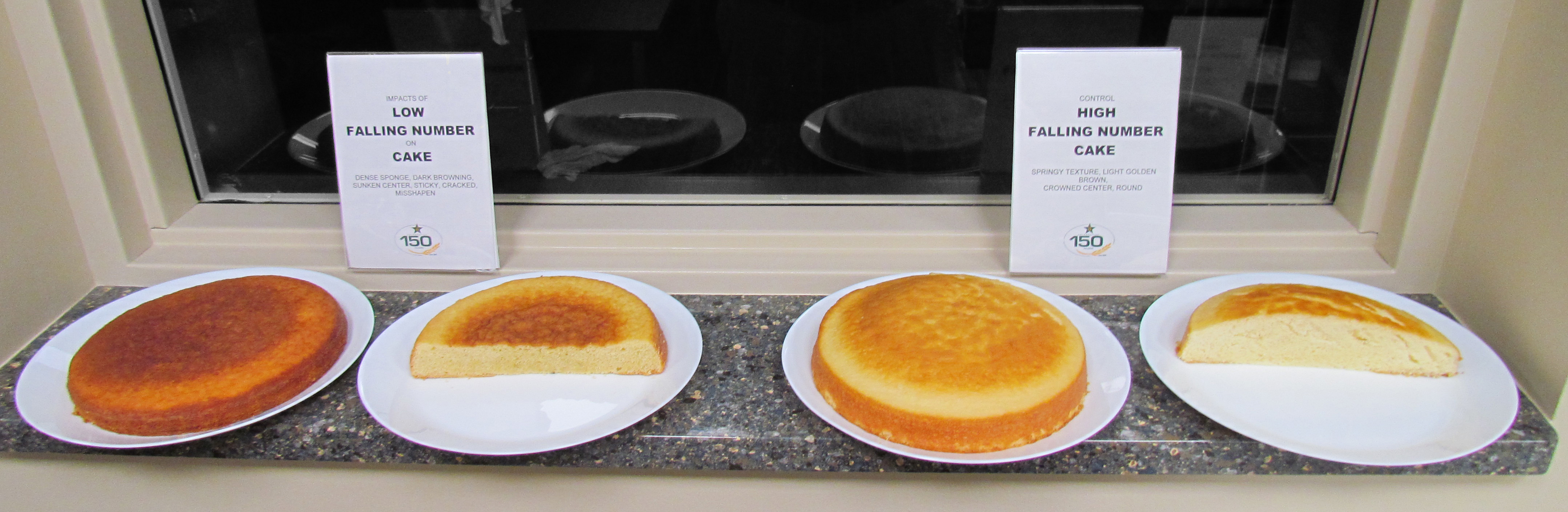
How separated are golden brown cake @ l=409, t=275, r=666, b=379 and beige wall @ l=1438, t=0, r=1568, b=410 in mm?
680

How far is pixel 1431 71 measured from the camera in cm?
77

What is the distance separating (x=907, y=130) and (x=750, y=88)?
185 mm

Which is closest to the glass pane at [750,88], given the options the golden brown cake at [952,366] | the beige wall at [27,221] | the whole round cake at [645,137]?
the whole round cake at [645,137]

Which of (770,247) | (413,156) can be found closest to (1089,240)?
(770,247)

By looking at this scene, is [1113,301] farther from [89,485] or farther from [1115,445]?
[89,485]

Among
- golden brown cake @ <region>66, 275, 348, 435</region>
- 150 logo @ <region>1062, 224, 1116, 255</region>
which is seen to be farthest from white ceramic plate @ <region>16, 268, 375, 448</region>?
150 logo @ <region>1062, 224, 1116, 255</region>

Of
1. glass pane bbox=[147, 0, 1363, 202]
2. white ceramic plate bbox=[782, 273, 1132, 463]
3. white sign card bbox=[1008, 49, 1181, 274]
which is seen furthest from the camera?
glass pane bbox=[147, 0, 1363, 202]

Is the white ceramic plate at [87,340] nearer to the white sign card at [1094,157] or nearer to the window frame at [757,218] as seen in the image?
the window frame at [757,218]

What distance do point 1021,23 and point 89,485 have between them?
95 cm

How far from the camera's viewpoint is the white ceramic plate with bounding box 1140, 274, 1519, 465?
2.06 ft

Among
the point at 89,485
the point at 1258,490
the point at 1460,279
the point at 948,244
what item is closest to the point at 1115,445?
the point at 1258,490

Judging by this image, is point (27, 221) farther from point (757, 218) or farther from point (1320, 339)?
point (1320, 339)

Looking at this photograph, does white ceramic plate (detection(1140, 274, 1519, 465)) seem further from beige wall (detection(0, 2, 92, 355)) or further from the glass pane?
beige wall (detection(0, 2, 92, 355))

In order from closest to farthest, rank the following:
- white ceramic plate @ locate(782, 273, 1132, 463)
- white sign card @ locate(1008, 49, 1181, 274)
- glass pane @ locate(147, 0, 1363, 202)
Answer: white ceramic plate @ locate(782, 273, 1132, 463), white sign card @ locate(1008, 49, 1181, 274), glass pane @ locate(147, 0, 1363, 202)
